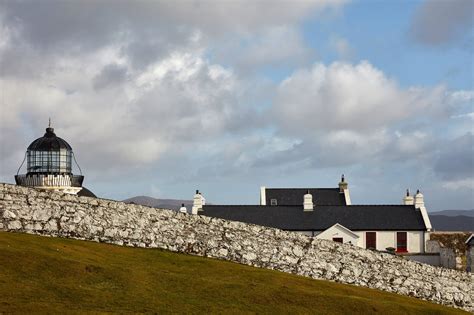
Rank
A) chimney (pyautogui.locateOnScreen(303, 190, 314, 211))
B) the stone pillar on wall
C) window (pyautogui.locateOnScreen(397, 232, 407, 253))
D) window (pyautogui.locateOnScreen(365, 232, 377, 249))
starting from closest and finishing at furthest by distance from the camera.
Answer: the stone pillar on wall
window (pyautogui.locateOnScreen(365, 232, 377, 249))
window (pyautogui.locateOnScreen(397, 232, 407, 253))
chimney (pyautogui.locateOnScreen(303, 190, 314, 211))

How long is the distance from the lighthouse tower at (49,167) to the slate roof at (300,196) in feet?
134

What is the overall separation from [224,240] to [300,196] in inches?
2045

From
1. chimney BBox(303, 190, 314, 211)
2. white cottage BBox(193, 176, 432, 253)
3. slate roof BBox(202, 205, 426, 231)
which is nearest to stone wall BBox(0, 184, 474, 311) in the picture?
white cottage BBox(193, 176, 432, 253)

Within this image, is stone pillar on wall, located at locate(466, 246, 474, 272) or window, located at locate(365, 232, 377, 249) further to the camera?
window, located at locate(365, 232, 377, 249)

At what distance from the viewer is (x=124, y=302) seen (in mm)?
37000

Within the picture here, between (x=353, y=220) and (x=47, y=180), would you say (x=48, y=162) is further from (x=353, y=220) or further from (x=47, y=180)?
(x=353, y=220)

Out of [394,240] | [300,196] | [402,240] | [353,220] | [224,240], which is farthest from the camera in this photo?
[300,196]

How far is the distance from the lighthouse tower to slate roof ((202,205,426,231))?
25.8 meters

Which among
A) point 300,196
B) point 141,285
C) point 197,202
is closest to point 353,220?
point 300,196

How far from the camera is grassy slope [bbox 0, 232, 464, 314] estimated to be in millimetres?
36312

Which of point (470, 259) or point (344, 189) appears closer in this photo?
point (470, 259)

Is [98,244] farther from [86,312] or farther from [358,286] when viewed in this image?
[358,286]

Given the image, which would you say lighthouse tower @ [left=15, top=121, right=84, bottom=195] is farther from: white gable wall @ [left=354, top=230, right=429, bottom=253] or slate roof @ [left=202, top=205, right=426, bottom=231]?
white gable wall @ [left=354, top=230, right=429, bottom=253]

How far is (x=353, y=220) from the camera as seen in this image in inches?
3538
